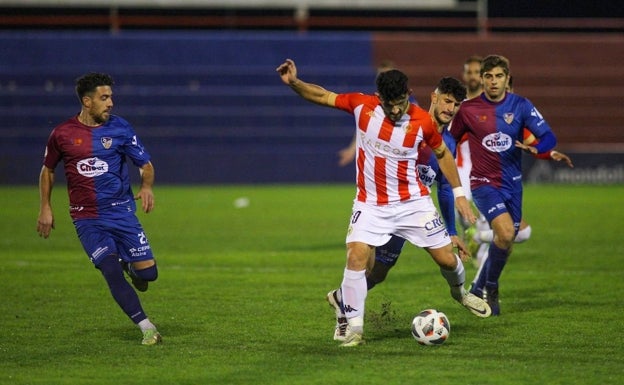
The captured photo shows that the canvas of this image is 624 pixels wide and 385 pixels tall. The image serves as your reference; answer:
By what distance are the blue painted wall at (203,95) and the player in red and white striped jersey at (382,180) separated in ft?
67.1

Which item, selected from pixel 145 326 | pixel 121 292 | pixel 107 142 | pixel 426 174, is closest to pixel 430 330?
pixel 426 174

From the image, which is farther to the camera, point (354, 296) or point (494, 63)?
point (494, 63)

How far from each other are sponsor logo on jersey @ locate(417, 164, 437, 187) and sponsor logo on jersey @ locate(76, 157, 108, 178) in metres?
2.55

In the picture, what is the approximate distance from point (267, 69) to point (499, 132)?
2025 cm

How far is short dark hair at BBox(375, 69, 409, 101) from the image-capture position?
7844 mm

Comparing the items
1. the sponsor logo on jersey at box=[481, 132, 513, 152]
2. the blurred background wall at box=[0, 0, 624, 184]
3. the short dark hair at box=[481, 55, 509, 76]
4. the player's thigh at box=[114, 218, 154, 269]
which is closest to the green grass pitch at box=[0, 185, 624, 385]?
the player's thigh at box=[114, 218, 154, 269]

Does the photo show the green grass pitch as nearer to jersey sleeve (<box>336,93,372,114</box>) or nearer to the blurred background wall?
jersey sleeve (<box>336,93,372,114</box>)

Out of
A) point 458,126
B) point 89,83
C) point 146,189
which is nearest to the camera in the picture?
point 89,83

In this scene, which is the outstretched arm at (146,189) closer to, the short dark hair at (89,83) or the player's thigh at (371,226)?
the short dark hair at (89,83)

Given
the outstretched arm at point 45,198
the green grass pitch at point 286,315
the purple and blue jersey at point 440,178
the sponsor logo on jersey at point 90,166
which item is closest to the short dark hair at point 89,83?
the sponsor logo on jersey at point 90,166

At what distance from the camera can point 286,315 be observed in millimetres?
9719

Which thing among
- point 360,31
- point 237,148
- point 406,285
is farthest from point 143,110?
point 406,285

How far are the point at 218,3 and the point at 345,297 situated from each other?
23.7m

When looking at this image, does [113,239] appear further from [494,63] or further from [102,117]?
[494,63]
